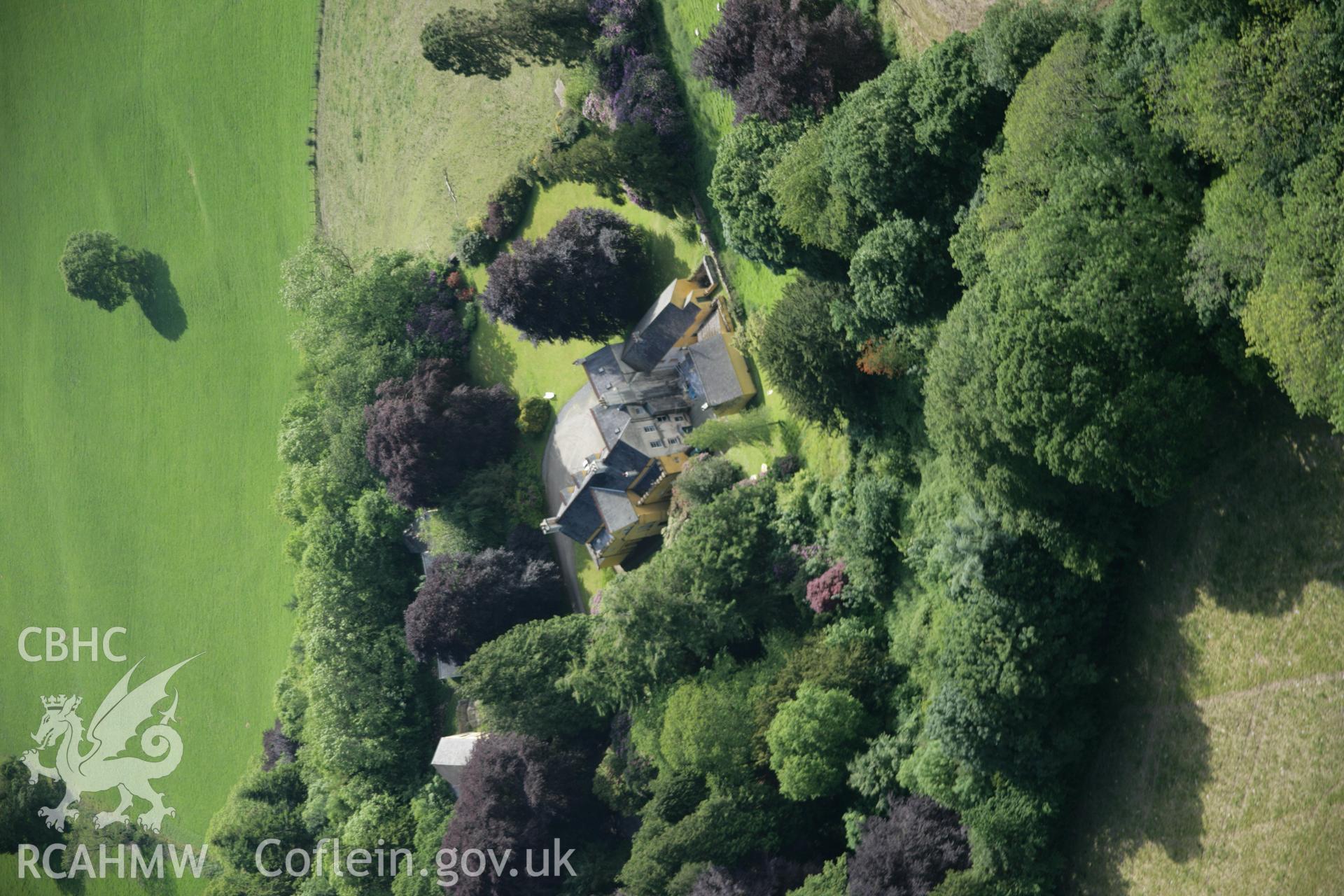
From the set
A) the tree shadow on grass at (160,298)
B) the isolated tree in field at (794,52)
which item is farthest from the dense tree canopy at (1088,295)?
the tree shadow on grass at (160,298)

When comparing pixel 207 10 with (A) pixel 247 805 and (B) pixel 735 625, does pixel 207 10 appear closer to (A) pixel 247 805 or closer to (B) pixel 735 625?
(A) pixel 247 805

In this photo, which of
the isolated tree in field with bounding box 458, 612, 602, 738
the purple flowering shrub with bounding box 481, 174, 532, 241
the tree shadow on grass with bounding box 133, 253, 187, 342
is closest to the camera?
the isolated tree in field with bounding box 458, 612, 602, 738

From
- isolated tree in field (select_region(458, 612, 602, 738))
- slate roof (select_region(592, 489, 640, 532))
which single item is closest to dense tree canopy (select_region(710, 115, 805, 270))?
slate roof (select_region(592, 489, 640, 532))

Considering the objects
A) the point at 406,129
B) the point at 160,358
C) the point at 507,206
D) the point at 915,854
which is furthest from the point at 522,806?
the point at 160,358

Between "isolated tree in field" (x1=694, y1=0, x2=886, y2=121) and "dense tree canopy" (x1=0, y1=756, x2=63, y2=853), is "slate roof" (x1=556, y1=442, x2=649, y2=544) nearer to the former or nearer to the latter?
"isolated tree in field" (x1=694, y1=0, x2=886, y2=121)

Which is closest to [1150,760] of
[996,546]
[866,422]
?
[996,546]

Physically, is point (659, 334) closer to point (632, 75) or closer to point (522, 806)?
point (632, 75)
